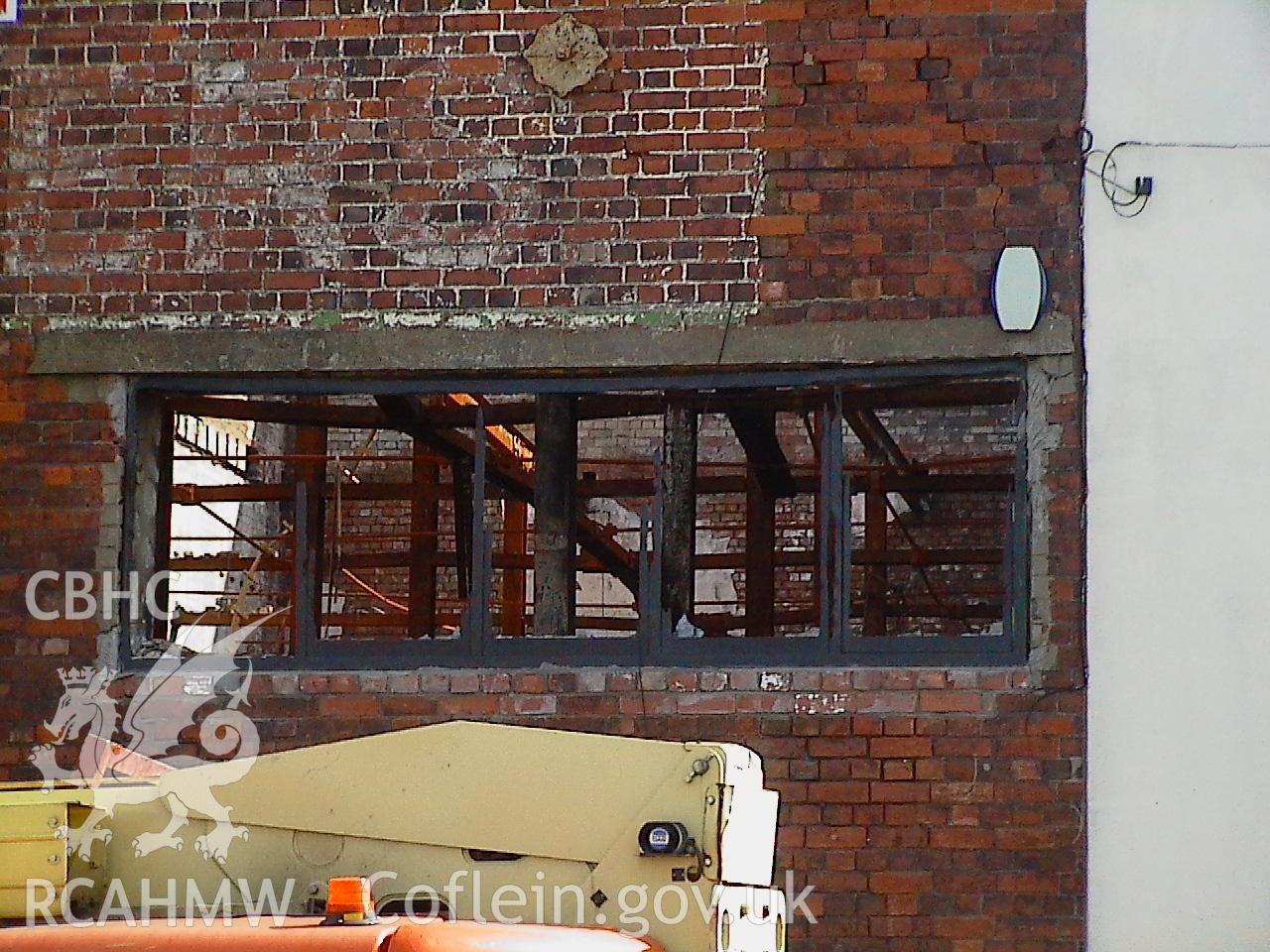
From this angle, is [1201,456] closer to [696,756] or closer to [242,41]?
[696,756]

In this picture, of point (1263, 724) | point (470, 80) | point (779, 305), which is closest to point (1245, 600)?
point (1263, 724)

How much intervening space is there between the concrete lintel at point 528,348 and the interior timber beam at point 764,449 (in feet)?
5.38

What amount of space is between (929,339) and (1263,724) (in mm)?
1980

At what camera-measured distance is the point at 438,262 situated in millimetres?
8492

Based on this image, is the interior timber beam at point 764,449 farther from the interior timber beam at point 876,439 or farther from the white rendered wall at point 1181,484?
the white rendered wall at point 1181,484

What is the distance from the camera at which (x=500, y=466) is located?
11.6 meters

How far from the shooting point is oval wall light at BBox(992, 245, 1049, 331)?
26.7 feet

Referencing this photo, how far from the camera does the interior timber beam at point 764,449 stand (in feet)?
34.3

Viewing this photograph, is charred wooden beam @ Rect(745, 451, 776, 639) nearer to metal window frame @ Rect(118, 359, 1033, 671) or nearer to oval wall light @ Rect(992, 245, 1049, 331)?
metal window frame @ Rect(118, 359, 1033, 671)

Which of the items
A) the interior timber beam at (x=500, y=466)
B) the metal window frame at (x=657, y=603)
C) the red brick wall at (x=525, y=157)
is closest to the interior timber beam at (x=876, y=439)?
the interior timber beam at (x=500, y=466)

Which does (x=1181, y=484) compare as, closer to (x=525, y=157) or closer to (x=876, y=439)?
(x=525, y=157)

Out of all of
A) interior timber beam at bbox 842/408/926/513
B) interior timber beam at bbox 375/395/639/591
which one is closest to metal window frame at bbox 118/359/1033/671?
interior timber beam at bbox 375/395/639/591

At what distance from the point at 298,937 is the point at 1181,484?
4.53 metres

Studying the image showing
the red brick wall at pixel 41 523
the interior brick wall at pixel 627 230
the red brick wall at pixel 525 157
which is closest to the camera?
the interior brick wall at pixel 627 230
